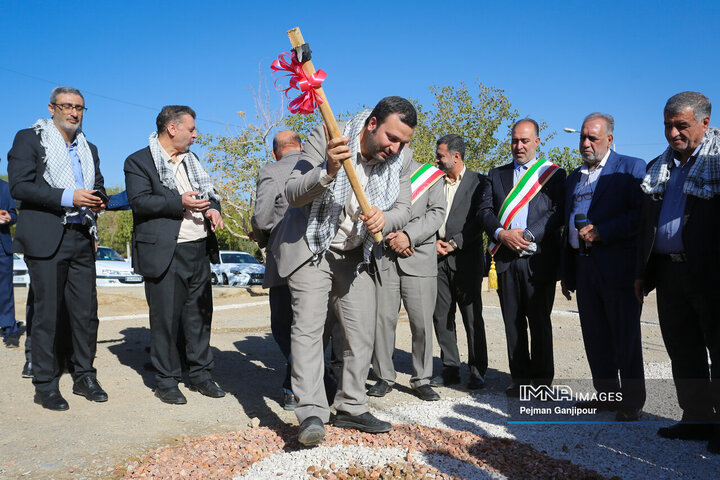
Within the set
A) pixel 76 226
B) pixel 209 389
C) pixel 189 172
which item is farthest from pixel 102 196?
pixel 209 389

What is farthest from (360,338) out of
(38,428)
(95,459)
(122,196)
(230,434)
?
(122,196)

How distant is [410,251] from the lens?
16.1ft

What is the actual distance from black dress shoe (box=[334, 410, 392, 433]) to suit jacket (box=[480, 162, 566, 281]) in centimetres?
197

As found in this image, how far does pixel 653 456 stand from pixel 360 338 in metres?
1.92

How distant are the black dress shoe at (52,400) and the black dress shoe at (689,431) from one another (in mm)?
4356

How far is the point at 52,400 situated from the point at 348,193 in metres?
2.91

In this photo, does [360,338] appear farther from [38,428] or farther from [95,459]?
[38,428]

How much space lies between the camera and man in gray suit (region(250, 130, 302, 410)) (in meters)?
4.88

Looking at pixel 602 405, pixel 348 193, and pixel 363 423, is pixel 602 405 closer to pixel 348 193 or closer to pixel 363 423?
pixel 363 423

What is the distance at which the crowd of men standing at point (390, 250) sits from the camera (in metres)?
3.77

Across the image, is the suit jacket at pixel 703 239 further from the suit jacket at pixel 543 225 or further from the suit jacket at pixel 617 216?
the suit jacket at pixel 543 225

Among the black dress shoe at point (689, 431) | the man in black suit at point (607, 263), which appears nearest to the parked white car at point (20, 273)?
the man in black suit at point (607, 263)

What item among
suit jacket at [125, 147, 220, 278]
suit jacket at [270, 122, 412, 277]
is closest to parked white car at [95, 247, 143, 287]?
suit jacket at [125, 147, 220, 278]

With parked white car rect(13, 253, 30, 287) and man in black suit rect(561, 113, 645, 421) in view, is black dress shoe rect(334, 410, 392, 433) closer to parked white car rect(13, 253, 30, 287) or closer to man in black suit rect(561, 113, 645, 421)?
man in black suit rect(561, 113, 645, 421)
